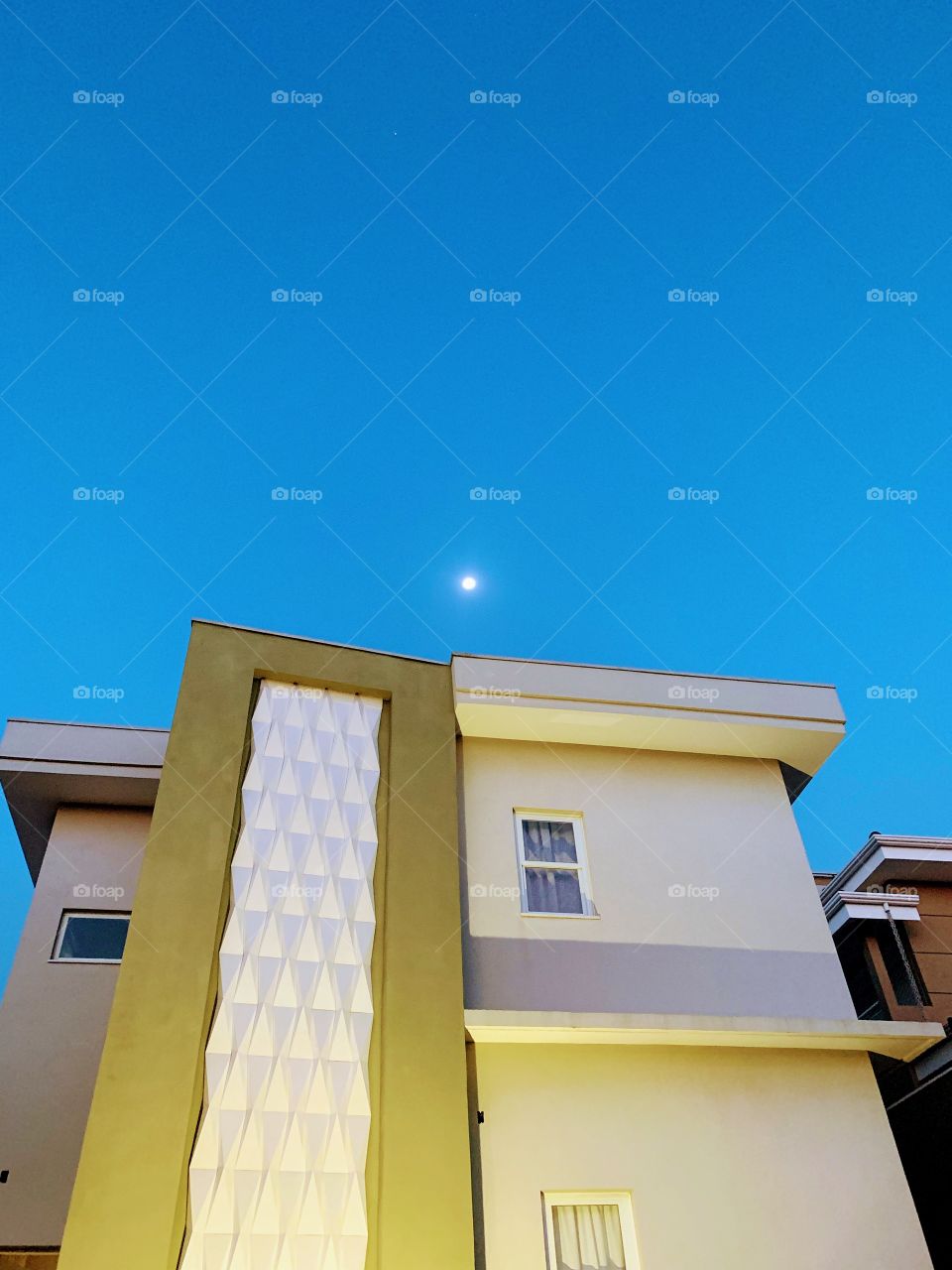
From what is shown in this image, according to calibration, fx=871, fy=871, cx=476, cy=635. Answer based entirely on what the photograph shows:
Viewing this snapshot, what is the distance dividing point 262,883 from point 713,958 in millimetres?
4702

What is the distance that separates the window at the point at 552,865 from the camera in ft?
30.0

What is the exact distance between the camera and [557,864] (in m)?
9.40

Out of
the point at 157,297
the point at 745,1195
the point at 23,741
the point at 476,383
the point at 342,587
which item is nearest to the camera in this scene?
the point at 745,1195

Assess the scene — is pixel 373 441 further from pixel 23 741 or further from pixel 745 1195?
pixel 745 1195

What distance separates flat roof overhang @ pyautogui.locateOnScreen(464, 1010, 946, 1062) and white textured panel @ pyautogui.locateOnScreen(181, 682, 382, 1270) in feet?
4.07

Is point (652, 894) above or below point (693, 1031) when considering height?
above

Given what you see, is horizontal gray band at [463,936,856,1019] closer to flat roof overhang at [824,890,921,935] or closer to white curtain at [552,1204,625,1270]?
white curtain at [552,1204,625,1270]

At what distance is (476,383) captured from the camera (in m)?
23.0

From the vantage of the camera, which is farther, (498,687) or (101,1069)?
(498,687)

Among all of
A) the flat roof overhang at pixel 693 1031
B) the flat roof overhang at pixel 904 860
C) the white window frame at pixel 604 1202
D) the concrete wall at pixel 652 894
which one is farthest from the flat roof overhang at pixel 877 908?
the white window frame at pixel 604 1202

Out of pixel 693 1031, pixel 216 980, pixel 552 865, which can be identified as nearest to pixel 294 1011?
pixel 216 980

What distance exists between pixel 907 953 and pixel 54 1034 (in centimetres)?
1019

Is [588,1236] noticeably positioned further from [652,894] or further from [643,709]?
[643,709]

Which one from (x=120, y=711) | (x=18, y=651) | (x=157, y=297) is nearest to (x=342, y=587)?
(x=120, y=711)
